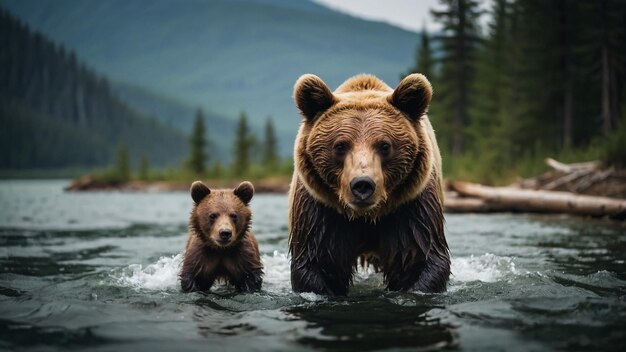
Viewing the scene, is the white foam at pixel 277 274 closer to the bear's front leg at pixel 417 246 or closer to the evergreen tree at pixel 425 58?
the bear's front leg at pixel 417 246

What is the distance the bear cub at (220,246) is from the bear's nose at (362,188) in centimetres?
218

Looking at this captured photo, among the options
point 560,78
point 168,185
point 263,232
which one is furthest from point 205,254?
point 168,185

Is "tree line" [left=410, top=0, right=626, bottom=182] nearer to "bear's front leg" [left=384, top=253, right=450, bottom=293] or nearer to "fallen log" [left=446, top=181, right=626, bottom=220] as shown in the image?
"fallen log" [left=446, top=181, right=626, bottom=220]

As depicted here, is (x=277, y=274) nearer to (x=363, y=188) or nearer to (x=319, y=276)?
(x=319, y=276)

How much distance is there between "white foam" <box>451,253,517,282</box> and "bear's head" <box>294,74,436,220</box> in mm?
1987

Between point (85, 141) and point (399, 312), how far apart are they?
17603cm

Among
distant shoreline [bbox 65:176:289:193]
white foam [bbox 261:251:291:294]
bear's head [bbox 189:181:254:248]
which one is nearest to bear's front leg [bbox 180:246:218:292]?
bear's head [bbox 189:181:254:248]

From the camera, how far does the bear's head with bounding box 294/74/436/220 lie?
4.49 meters

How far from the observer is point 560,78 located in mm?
30891

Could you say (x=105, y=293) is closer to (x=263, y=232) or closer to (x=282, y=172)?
(x=263, y=232)

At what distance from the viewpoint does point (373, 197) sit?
4.25 metres

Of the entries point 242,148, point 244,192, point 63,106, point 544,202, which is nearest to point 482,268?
point 244,192

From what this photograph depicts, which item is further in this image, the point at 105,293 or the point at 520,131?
the point at 520,131

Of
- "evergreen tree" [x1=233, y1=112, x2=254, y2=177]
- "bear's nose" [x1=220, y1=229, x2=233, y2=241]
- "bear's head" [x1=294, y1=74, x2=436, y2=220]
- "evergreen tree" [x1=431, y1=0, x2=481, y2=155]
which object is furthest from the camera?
"evergreen tree" [x1=233, y1=112, x2=254, y2=177]
